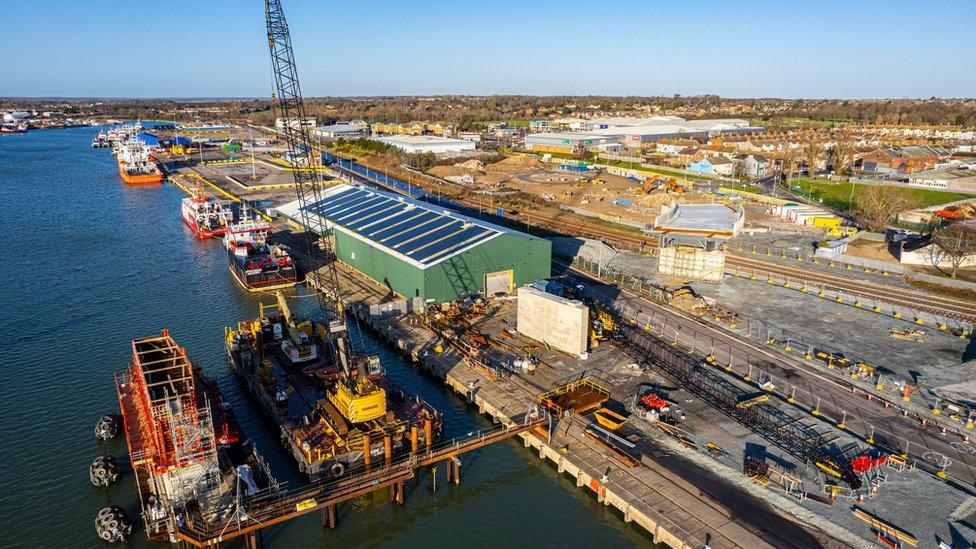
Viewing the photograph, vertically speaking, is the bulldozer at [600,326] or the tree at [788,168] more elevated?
Answer: the tree at [788,168]

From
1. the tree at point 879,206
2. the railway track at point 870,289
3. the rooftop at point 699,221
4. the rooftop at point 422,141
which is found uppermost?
the rooftop at point 699,221

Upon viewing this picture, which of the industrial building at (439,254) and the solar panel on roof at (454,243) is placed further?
the solar panel on roof at (454,243)

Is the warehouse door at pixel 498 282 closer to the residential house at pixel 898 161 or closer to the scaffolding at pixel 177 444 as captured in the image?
the scaffolding at pixel 177 444

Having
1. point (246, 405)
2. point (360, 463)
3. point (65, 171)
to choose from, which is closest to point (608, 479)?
point (360, 463)

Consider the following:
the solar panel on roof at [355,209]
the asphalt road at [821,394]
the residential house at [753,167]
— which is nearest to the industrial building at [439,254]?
the solar panel on roof at [355,209]

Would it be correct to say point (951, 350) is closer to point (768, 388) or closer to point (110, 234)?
point (768, 388)

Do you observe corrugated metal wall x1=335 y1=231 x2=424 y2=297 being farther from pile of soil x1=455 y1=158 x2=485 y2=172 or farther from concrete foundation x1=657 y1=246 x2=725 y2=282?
pile of soil x1=455 y1=158 x2=485 y2=172
